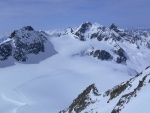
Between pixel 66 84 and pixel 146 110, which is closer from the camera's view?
pixel 146 110

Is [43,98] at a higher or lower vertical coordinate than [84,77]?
lower

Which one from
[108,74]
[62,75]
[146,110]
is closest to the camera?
[146,110]

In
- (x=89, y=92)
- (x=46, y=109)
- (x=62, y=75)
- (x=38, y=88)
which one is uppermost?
(x=62, y=75)

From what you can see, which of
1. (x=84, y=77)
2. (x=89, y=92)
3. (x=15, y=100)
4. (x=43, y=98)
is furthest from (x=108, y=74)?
(x=89, y=92)

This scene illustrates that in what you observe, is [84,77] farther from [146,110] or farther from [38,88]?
[146,110]

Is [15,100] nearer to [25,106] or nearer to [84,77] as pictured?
[25,106]

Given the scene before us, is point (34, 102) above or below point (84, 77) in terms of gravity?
below

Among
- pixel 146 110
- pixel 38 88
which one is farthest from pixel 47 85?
pixel 146 110

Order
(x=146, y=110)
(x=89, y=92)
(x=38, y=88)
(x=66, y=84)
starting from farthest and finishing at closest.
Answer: (x=66, y=84) → (x=38, y=88) → (x=89, y=92) → (x=146, y=110)

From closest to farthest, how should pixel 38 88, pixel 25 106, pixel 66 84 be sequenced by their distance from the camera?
pixel 25 106, pixel 38 88, pixel 66 84
